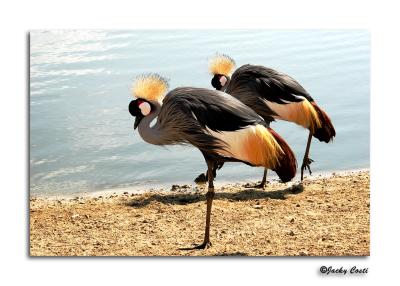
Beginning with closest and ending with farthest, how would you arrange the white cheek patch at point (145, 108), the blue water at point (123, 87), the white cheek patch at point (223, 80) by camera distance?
1. the white cheek patch at point (145, 108)
2. the blue water at point (123, 87)
3. the white cheek patch at point (223, 80)

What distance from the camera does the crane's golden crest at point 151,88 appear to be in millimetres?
5516

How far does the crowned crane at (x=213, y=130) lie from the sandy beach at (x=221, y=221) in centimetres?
33

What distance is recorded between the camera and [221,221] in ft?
19.0

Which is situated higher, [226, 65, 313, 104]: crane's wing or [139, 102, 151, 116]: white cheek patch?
[226, 65, 313, 104]: crane's wing

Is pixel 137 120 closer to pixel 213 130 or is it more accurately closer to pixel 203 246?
pixel 213 130

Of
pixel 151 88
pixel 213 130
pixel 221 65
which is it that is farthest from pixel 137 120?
pixel 221 65

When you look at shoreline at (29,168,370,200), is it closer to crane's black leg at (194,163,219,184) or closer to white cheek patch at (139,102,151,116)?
crane's black leg at (194,163,219,184)

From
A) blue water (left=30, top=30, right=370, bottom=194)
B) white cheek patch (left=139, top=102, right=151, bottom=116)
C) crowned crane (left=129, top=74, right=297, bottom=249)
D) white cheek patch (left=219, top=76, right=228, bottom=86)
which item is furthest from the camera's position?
white cheek patch (left=219, top=76, right=228, bottom=86)

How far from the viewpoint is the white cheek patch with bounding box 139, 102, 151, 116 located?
5.51 meters

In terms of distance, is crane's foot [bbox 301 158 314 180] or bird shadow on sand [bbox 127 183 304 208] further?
bird shadow on sand [bbox 127 183 304 208]

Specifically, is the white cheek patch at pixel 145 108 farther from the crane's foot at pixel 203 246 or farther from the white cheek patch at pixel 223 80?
the crane's foot at pixel 203 246

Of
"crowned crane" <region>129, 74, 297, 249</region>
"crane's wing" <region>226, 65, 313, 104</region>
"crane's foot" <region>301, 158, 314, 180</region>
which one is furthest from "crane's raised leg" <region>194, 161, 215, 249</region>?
"crane's wing" <region>226, 65, 313, 104</region>

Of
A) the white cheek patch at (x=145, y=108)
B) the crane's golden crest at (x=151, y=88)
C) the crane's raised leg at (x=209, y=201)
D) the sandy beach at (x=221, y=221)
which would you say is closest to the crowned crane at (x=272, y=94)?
the sandy beach at (x=221, y=221)
